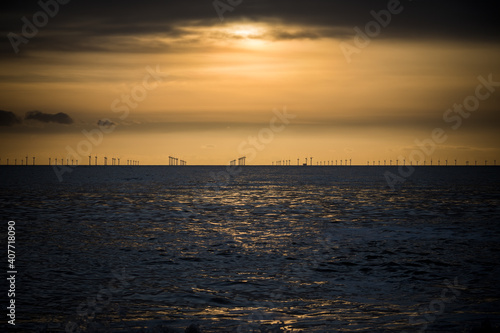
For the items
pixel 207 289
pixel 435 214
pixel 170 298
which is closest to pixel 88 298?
pixel 170 298

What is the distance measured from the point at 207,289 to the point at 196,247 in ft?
45.4

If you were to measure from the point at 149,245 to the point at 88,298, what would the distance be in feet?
53.1

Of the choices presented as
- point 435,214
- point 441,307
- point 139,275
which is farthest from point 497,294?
point 435,214

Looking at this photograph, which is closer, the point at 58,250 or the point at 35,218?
the point at 58,250

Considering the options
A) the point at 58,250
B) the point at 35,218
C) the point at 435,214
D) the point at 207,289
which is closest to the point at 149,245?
the point at 58,250

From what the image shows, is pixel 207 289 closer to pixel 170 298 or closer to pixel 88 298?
pixel 170 298

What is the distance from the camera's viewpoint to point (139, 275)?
1061 inches

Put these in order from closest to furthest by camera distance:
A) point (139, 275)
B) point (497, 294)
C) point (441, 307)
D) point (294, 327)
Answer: point (294, 327) < point (441, 307) < point (497, 294) < point (139, 275)

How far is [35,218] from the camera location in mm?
57906

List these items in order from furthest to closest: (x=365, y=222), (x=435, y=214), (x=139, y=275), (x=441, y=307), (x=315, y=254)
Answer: (x=435, y=214) → (x=365, y=222) → (x=315, y=254) → (x=139, y=275) → (x=441, y=307)

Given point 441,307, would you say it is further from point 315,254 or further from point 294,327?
point 315,254

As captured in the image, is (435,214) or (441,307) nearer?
(441,307)

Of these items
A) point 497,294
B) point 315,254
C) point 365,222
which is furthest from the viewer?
point 365,222

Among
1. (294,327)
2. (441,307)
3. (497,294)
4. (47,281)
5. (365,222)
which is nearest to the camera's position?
(294,327)
